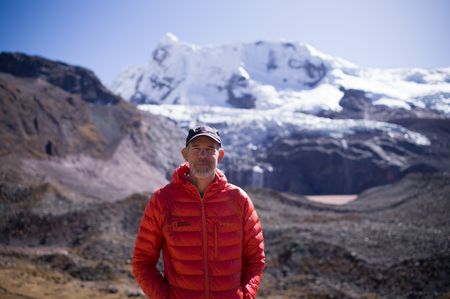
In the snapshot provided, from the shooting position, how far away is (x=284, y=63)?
350 ft

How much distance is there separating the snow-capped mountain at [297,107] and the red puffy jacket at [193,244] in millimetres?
42443

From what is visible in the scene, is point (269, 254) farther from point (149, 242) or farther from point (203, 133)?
point (203, 133)

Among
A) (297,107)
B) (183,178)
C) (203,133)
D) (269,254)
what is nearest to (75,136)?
(269,254)

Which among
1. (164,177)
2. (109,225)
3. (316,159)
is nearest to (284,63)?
(316,159)

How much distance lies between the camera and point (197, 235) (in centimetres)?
267

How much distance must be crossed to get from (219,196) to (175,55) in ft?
385

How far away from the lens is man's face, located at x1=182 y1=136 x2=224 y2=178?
2.71 meters

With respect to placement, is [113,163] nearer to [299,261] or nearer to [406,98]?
[299,261]

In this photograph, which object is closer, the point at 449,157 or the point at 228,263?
the point at 228,263

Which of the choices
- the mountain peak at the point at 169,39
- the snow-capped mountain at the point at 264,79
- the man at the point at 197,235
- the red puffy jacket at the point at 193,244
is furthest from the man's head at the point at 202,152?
the mountain peak at the point at 169,39

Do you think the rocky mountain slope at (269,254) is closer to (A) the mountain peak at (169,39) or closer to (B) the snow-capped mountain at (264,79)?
(B) the snow-capped mountain at (264,79)

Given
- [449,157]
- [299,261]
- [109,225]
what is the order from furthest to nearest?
[449,157] < [109,225] < [299,261]

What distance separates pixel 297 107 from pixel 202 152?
260ft

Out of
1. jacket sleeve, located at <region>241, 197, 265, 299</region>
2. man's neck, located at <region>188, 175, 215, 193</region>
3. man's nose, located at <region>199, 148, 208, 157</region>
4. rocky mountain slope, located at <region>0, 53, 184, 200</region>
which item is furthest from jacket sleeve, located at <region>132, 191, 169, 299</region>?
rocky mountain slope, located at <region>0, 53, 184, 200</region>
